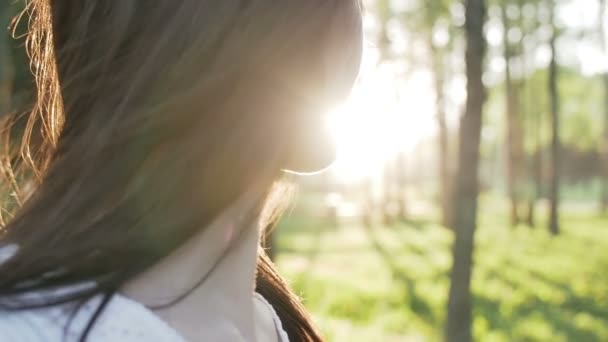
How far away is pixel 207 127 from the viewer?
1062 millimetres

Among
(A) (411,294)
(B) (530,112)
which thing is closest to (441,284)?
(A) (411,294)

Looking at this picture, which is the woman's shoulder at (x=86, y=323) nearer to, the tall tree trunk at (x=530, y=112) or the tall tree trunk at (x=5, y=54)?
the tall tree trunk at (x=5, y=54)

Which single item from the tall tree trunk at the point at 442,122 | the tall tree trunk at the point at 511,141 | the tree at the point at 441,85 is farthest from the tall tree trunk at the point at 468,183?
the tall tree trunk at the point at 511,141

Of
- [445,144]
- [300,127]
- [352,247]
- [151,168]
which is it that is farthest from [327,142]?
[445,144]

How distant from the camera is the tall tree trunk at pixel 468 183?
195 inches

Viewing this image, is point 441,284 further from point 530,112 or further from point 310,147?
point 530,112

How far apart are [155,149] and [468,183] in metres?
4.33

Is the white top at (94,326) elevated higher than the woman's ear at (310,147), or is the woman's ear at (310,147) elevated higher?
the woman's ear at (310,147)

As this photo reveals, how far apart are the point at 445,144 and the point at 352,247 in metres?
4.13

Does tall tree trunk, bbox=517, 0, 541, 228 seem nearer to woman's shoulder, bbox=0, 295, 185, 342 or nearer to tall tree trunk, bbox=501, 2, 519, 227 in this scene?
tall tree trunk, bbox=501, 2, 519, 227

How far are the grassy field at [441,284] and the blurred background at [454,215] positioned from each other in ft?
0.11

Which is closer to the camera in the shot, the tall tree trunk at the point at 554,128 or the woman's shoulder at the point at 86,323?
the woman's shoulder at the point at 86,323

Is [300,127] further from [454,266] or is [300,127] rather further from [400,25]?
[400,25]

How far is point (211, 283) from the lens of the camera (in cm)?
120
